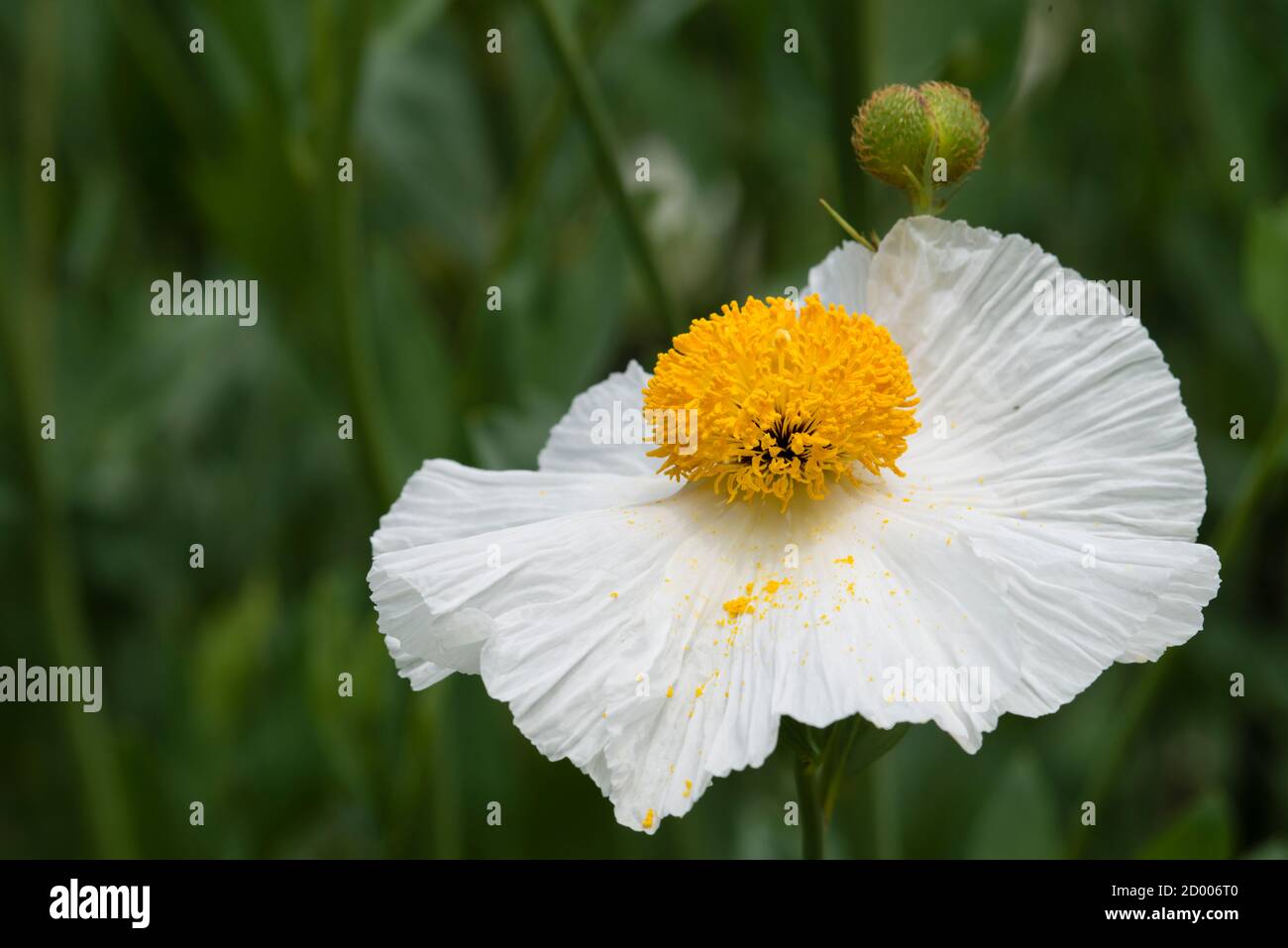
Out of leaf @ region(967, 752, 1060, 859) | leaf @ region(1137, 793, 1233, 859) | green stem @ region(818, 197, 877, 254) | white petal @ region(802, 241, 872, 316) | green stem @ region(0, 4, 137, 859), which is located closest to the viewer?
green stem @ region(818, 197, 877, 254)

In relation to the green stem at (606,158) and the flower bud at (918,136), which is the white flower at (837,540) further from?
the green stem at (606,158)

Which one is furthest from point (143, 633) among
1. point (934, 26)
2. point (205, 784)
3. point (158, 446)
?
point (934, 26)

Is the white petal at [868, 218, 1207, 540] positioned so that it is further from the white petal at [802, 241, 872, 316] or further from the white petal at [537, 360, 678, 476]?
the white petal at [537, 360, 678, 476]

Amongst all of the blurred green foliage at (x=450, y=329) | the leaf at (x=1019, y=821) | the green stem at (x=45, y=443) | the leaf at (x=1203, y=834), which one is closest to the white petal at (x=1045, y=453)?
the blurred green foliage at (x=450, y=329)

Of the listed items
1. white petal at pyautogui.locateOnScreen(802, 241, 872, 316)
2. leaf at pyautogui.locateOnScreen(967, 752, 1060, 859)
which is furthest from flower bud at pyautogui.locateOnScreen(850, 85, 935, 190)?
leaf at pyautogui.locateOnScreen(967, 752, 1060, 859)

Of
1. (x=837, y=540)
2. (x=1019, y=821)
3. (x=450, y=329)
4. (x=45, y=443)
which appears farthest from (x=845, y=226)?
(x=450, y=329)
